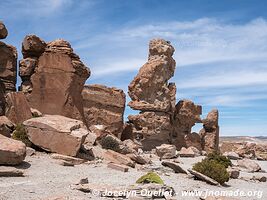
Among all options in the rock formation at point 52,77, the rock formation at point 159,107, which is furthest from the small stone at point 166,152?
the rock formation at point 159,107

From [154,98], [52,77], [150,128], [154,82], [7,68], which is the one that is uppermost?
[154,82]

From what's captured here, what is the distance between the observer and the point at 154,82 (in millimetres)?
36844

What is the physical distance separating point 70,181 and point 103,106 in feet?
58.1

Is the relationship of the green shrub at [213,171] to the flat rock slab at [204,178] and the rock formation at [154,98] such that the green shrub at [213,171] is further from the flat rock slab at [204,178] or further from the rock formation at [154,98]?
the rock formation at [154,98]

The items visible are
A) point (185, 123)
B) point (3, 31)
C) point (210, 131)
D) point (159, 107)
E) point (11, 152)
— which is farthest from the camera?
point (210, 131)

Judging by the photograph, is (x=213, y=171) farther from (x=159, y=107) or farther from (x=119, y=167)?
(x=159, y=107)

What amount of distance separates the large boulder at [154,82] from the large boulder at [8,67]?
16259 millimetres

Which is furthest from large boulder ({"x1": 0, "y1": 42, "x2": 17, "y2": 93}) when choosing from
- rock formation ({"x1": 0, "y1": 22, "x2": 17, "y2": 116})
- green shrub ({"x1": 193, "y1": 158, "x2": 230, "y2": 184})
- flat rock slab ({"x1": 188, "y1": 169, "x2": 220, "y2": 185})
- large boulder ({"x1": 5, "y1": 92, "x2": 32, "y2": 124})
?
flat rock slab ({"x1": 188, "y1": 169, "x2": 220, "y2": 185})

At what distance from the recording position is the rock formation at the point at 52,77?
21.0 m

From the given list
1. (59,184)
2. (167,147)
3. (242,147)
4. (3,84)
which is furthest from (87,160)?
(242,147)

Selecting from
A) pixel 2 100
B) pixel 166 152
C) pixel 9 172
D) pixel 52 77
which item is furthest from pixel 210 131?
pixel 9 172

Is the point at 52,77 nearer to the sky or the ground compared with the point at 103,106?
nearer to the sky

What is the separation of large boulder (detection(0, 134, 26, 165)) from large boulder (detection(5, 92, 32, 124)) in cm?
691

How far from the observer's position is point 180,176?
595 inches
